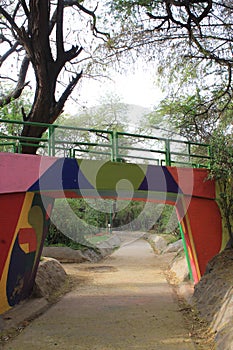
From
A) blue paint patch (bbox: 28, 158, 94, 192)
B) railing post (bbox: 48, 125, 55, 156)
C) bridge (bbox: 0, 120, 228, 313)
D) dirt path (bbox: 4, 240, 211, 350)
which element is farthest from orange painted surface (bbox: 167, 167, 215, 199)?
railing post (bbox: 48, 125, 55, 156)

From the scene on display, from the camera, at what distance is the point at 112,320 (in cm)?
644

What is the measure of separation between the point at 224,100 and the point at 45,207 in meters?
5.97

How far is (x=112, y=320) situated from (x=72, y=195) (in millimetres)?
2530

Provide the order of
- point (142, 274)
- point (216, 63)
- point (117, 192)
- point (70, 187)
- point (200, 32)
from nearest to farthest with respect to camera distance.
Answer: point (70, 187)
point (117, 192)
point (200, 32)
point (216, 63)
point (142, 274)

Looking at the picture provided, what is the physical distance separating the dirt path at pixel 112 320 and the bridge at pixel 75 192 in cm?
90

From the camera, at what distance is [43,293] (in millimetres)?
7969

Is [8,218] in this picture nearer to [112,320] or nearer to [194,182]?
[112,320]

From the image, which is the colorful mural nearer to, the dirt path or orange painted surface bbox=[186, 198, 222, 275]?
orange painted surface bbox=[186, 198, 222, 275]

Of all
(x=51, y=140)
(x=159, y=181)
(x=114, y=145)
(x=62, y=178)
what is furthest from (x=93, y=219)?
(x=51, y=140)

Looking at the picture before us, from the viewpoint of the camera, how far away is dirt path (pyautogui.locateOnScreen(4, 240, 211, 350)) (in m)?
5.26

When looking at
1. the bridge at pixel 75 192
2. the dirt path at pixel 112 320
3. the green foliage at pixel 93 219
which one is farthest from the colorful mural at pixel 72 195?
the green foliage at pixel 93 219

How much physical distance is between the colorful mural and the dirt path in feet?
2.97

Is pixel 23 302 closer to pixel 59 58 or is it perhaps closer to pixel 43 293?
pixel 43 293

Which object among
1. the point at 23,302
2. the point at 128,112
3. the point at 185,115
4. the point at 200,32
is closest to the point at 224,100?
the point at 185,115
